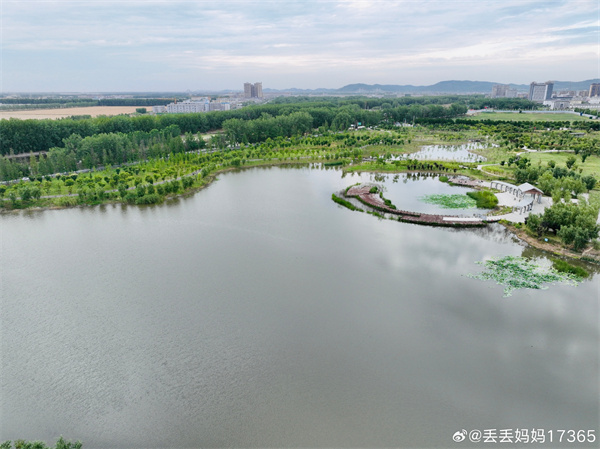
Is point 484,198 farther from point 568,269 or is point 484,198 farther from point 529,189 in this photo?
point 568,269

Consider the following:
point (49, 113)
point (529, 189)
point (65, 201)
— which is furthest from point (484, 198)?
point (49, 113)

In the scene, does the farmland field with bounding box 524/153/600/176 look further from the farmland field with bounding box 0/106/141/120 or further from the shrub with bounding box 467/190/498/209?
the farmland field with bounding box 0/106/141/120

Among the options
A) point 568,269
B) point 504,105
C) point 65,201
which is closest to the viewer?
point 568,269

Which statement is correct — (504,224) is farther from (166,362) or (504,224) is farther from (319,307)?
(166,362)

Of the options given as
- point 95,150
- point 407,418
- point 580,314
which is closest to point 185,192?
point 95,150

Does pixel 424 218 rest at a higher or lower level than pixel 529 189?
lower

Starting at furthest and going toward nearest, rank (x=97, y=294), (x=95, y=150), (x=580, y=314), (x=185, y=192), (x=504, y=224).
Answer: (x=95, y=150) < (x=185, y=192) < (x=504, y=224) < (x=97, y=294) < (x=580, y=314)
